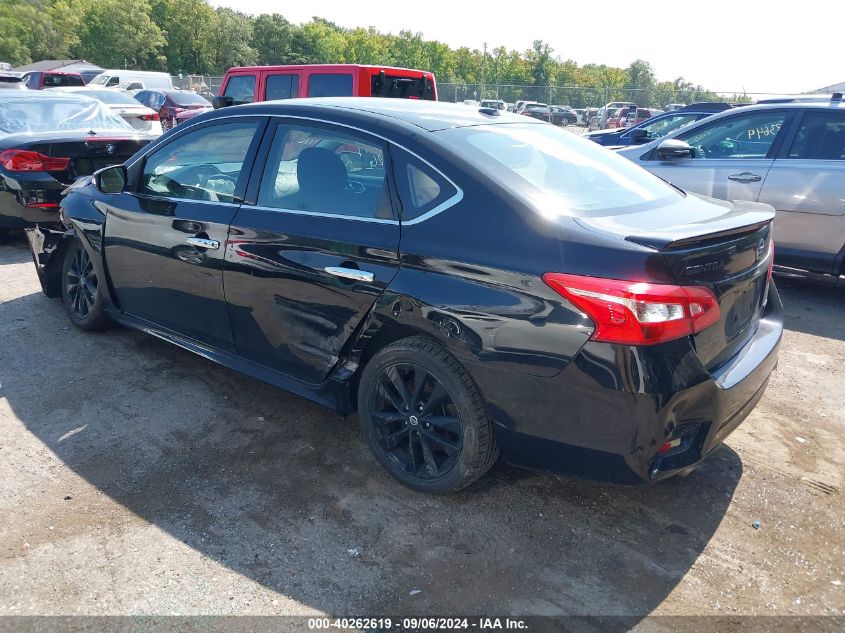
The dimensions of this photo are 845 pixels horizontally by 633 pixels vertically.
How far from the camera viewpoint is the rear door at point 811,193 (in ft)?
18.9

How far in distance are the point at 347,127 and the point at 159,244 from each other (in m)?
1.48

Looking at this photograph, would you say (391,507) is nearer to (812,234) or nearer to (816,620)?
(816,620)

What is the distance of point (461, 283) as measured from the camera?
269cm

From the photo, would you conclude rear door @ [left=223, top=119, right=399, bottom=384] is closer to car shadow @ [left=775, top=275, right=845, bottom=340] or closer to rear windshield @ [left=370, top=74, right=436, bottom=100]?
car shadow @ [left=775, top=275, right=845, bottom=340]

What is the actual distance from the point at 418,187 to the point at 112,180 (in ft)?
7.72

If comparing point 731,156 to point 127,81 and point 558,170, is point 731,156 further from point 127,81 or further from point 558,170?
point 127,81

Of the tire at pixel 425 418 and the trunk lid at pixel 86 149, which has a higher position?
the trunk lid at pixel 86 149

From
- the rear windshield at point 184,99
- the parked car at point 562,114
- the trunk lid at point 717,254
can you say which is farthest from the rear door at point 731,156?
the parked car at point 562,114

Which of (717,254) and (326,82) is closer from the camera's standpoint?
(717,254)

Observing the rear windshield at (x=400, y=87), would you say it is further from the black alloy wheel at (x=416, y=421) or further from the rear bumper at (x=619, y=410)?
the rear bumper at (x=619, y=410)

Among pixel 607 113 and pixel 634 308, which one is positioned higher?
pixel 634 308

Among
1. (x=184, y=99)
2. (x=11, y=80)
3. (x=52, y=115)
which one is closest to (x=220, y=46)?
(x=184, y=99)

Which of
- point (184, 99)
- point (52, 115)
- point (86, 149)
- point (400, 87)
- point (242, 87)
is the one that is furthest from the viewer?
point (184, 99)

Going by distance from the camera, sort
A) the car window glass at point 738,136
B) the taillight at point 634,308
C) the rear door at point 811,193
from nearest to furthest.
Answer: the taillight at point 634,308
the rear door at point 811,193
the car window glass at point 738,136
